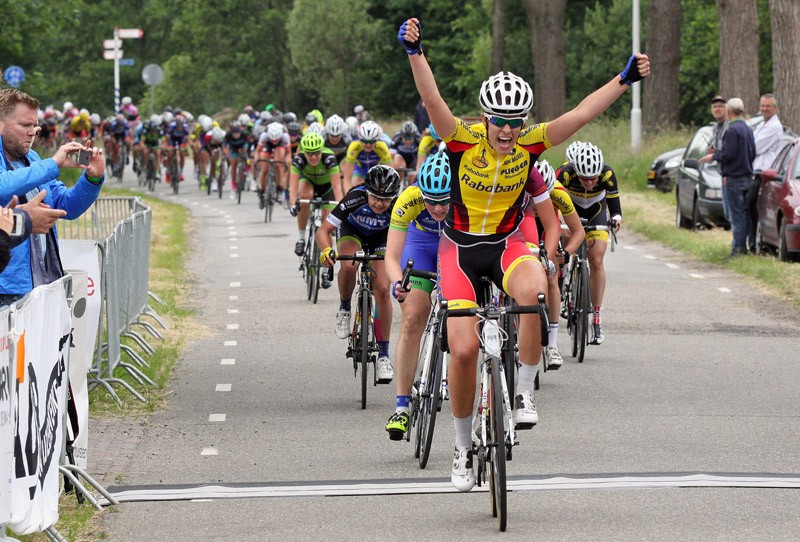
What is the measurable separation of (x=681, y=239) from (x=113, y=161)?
25.9m

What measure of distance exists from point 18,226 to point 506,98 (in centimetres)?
259

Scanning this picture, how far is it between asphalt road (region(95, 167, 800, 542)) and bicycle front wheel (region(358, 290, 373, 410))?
161 mm

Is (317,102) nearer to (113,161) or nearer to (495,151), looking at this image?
(113,161)

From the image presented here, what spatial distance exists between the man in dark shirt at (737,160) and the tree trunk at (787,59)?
6.75 m

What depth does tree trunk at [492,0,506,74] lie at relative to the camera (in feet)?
175

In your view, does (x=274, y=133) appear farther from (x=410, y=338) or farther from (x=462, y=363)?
(x=462, y=363)

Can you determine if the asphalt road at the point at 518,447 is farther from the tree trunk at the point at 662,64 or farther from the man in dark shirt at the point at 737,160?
the tree trunk at the point at 662,64

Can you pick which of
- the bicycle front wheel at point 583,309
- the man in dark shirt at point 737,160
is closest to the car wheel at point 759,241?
the man in dark shirt at point 737,160

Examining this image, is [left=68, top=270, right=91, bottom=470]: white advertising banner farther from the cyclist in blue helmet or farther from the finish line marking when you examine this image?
the cyclist in blue helmet

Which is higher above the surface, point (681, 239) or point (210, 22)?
point (210, 22)

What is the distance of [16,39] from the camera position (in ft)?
134

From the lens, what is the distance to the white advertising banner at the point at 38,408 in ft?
22.2

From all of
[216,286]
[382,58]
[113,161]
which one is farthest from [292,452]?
[382,58]

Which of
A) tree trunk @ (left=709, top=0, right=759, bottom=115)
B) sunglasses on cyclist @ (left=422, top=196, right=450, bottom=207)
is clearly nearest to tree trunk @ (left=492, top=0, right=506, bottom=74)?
tree trunk @ (left=709, top=0, right=759, bottom=115)
